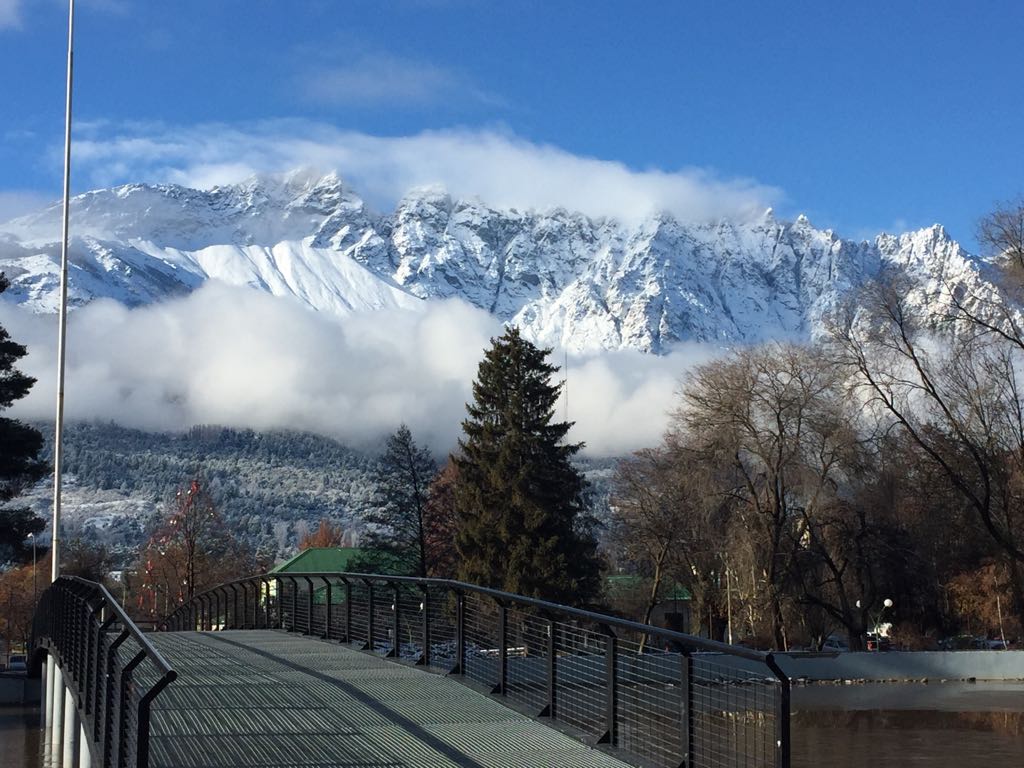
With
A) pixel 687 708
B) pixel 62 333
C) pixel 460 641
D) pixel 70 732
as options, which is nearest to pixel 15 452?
pixel 62 333

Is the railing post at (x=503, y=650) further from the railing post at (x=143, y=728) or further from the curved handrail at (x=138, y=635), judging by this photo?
the railing post at (x=143, y=728)

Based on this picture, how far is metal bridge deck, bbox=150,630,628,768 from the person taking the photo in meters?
9.90

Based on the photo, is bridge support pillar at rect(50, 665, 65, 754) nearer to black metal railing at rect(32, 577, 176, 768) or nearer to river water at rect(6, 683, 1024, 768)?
river water at rect(6, 683, 1024, 768)

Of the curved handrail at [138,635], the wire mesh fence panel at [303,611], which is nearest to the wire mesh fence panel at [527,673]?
the curved handrail at [138,635]

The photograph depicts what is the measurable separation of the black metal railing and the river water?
7367 mm

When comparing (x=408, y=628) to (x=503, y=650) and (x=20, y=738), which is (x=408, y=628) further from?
(x=20, y=738)

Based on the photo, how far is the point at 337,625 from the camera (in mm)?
22297

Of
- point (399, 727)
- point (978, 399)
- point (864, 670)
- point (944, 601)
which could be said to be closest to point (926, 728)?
point (978, 399)

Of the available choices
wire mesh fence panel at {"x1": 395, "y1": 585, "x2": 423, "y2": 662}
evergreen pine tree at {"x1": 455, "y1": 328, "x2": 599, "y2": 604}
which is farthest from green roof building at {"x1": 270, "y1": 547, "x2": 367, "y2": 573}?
wire mesh fence panel at {"x1": 395, "y1": 585, "x2": 423, "y2": 662}

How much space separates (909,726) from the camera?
115ft

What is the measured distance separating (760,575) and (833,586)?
1077 centimetres

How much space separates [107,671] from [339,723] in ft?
6.52

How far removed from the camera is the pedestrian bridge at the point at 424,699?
379 inches

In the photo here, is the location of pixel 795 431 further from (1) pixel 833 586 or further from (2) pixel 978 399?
(1) pixel 833 586
